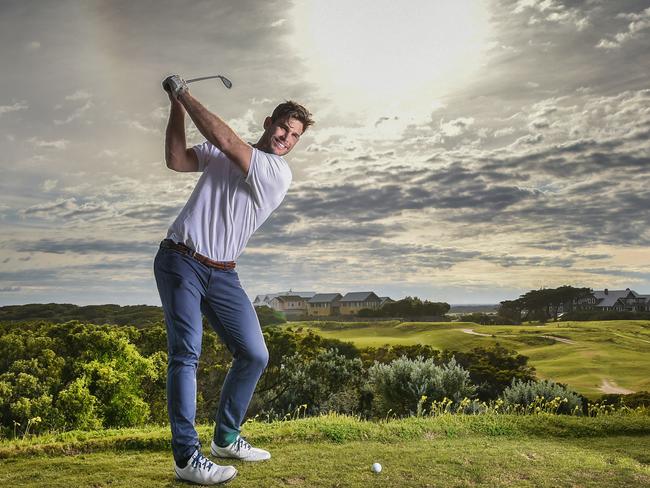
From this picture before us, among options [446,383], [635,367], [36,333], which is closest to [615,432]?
[446,383]

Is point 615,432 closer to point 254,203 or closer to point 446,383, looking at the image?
point 446,383

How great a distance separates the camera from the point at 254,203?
453 cm

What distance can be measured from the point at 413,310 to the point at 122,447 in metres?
14.2

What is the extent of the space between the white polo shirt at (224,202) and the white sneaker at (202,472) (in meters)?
1.30

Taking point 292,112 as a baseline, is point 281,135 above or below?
below

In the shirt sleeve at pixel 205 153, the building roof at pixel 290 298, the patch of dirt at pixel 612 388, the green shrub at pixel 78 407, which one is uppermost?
the shirt sleeve at pixel 205 153

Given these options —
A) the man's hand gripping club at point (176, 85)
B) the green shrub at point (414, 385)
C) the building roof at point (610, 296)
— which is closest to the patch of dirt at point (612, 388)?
the building roof at point (610, 296)

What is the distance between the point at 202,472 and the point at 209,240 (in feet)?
4.83

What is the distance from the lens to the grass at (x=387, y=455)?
14.9 feet

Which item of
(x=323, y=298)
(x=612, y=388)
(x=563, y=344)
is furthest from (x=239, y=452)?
(x=323, y=298)

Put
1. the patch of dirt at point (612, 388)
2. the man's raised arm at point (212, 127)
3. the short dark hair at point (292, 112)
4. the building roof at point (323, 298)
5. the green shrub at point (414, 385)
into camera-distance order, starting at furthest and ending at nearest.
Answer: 1. the building roof at point (323, 298)
2. the patch of dirt at point (612, 388)
3. the green shrub at point (414, 385)
4. the short dark hair at point (292, 112)
5. the man's raised arm at point (212, 127)

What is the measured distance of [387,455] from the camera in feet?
17.1

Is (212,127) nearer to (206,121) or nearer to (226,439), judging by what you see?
(206,121)

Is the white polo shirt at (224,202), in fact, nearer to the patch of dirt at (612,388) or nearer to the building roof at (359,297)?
the patch of dirt at (612,388)
